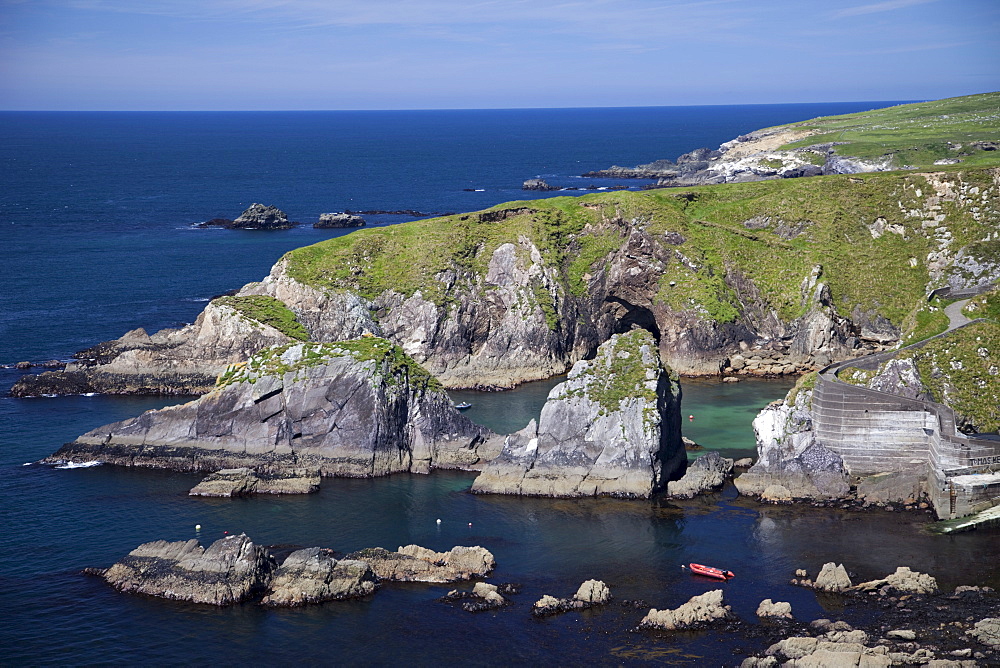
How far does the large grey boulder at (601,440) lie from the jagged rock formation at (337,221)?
298 feet

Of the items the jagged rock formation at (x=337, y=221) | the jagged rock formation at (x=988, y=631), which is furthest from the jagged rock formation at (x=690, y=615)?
the jagged rock formation at (x=337, y=221)

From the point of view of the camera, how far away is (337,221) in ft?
478

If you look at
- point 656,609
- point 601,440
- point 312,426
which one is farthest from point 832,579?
point 312,426

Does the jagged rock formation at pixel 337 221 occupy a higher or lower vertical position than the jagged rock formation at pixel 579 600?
higher

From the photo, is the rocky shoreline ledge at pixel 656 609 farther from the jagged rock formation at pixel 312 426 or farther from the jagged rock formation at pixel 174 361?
the jagged rock formation at pixel 174 361

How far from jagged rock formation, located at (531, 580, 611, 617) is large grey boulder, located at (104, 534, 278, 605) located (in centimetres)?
1315

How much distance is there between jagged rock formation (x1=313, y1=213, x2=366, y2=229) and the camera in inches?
5719

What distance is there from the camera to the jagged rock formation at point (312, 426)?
61.0 metres

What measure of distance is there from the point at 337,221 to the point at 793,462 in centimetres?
10094

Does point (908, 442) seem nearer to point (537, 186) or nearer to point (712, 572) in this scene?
point (712, 572)

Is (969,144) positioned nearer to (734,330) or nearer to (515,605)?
(734,330)

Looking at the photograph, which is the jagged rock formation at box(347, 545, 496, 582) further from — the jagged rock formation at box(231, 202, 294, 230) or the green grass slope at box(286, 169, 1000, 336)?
the jagged rock formation at box(231, 202, 294, 230)

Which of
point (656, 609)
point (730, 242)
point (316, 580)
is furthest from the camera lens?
point (730, 242)

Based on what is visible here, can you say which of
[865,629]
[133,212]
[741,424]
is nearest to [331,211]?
[133,212]
